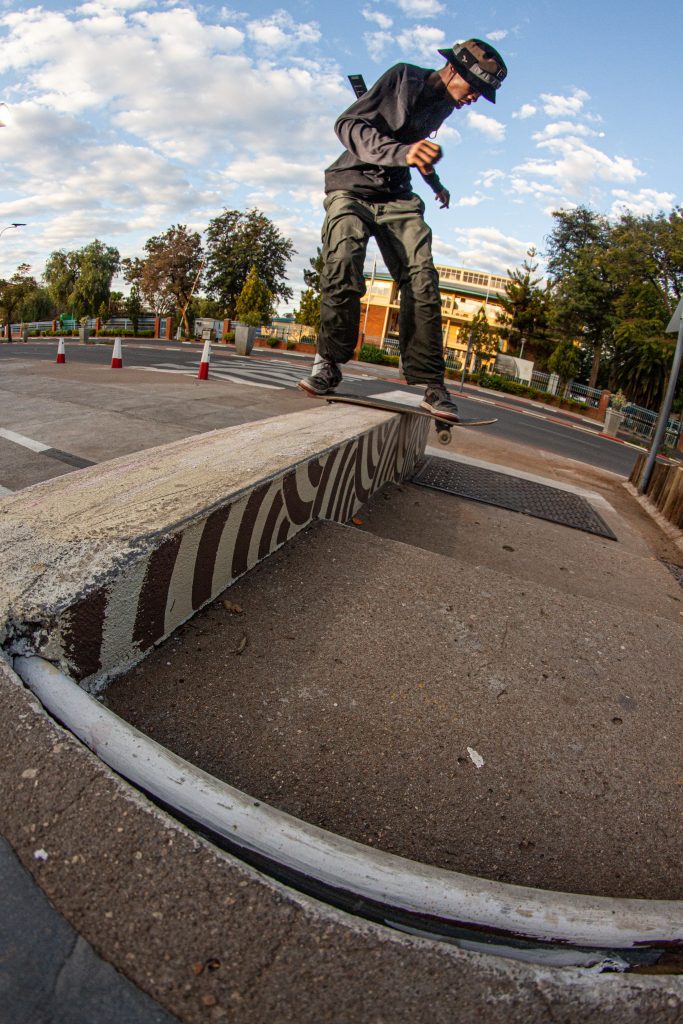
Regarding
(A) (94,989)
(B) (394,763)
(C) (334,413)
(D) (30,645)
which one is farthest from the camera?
(C) (334,413)

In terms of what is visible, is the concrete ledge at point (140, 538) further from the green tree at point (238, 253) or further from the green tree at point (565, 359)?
the green tree at point (238, 253)

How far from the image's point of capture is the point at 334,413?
429 cm

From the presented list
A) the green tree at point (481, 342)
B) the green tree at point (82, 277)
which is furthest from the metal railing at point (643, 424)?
the green tree at point (82, 277)

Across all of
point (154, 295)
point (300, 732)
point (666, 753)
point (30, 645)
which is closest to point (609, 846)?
point (666, 753)

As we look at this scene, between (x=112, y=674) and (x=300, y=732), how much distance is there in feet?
1.66

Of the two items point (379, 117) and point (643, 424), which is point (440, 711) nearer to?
point (379, 117)

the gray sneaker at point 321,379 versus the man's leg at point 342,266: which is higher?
the man's leg at point 342,266

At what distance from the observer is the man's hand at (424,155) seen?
334 centimetres

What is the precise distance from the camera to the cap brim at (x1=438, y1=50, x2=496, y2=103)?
3.70 meters

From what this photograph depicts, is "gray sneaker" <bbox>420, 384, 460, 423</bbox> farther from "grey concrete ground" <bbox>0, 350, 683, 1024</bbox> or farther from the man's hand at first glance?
"grey concrete ground" <bbox>0, 350, 683, 1024</bbox>

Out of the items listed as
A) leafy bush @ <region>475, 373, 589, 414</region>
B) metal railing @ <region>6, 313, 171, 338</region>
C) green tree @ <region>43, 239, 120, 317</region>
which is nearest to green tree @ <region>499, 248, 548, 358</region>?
leafy bush @ <region>475, 373, 589, 414</region>

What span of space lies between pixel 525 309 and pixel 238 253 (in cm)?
3206

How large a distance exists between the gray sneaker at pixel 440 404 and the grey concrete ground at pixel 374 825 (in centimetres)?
194

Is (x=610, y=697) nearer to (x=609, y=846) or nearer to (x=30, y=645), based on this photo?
(x=609, y=846)
